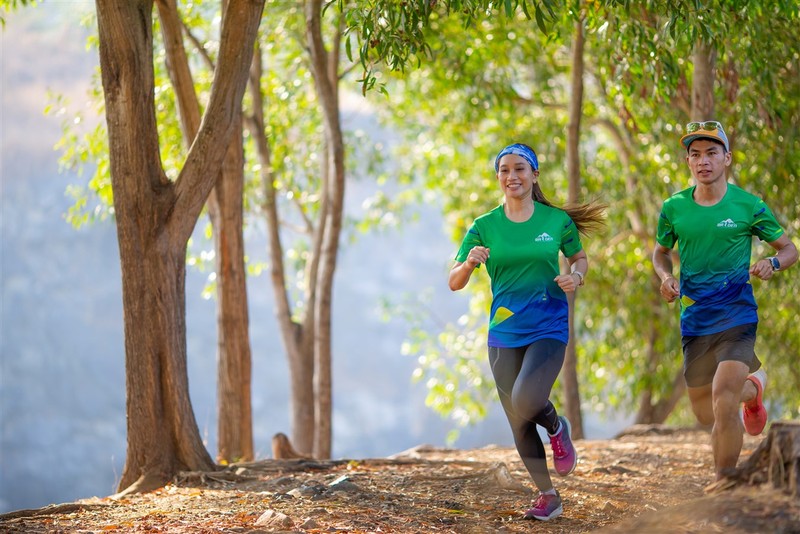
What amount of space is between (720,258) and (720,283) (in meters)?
0.13

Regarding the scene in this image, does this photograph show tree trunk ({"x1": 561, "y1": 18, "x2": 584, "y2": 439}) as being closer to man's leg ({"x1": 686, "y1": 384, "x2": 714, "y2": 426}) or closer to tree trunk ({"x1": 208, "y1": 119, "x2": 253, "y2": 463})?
tree trunk ({"x1": 208, "y1": 119, "x2": 253, "y2": 463})

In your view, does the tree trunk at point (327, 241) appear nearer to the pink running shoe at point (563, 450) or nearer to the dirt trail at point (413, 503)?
the dirt trail at point (413, 503)

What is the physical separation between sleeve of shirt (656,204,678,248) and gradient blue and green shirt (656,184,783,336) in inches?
5.1

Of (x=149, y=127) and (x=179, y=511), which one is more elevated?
(x=149, y=127)

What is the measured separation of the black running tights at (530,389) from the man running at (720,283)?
0.81m

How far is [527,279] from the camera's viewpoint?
543cm

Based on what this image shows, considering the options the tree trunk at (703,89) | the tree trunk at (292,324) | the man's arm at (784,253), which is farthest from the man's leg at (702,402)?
the tree trunk at (292,324)

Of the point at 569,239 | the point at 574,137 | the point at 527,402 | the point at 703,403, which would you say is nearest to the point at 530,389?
the point at 527,402

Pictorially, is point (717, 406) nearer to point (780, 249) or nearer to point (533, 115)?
point (780, 249)

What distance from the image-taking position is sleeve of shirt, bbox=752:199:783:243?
5.58 meters

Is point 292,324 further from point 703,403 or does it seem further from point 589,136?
point 703,403

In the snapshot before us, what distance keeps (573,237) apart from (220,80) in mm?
2922

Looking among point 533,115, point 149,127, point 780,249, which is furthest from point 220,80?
point 533,115

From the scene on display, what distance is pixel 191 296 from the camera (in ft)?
129
